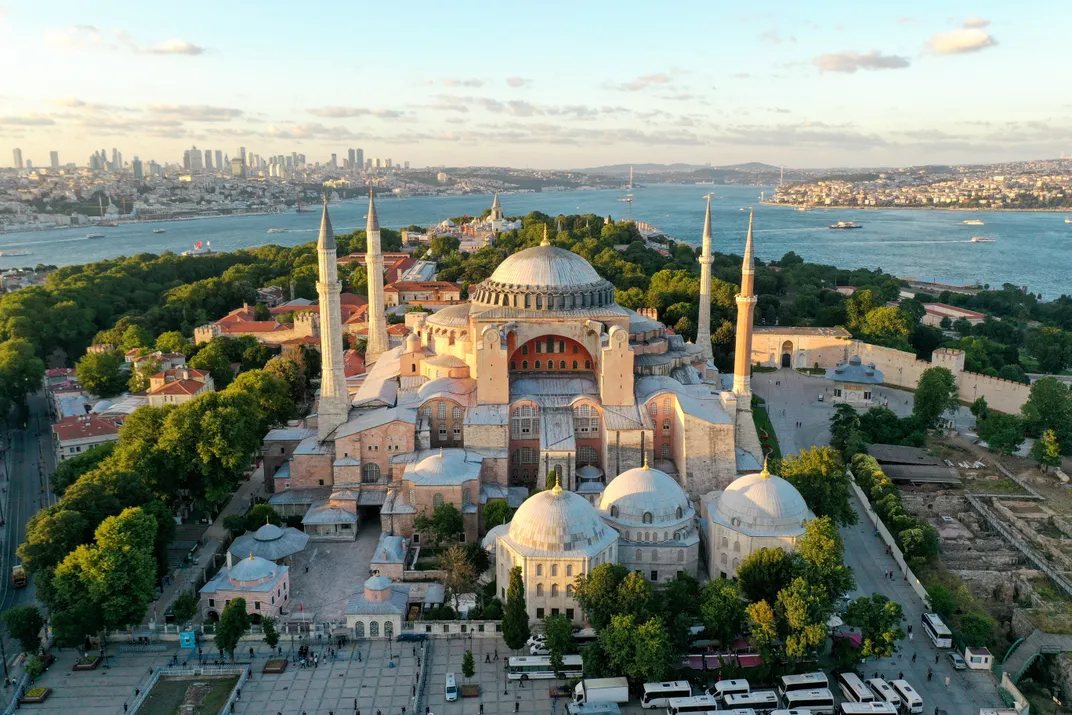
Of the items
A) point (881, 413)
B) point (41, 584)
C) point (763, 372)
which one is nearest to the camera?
point (41, 584)

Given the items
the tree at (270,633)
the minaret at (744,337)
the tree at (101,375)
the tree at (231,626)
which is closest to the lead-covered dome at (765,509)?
the minaret at (744,337)

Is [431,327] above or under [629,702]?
above

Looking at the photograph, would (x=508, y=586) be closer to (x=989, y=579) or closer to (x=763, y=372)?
(x=989, y=579)

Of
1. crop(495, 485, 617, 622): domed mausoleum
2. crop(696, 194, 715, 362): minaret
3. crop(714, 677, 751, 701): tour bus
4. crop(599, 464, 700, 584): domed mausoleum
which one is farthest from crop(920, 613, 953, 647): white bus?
crop(696, 194, 715, 362): minaret

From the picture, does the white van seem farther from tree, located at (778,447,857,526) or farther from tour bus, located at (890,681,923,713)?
tree, located at (778,447,857,526)

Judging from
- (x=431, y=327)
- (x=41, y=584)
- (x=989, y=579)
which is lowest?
(x=989, y=579)

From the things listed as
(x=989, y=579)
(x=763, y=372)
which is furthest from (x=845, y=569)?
(x=763, y=372)
